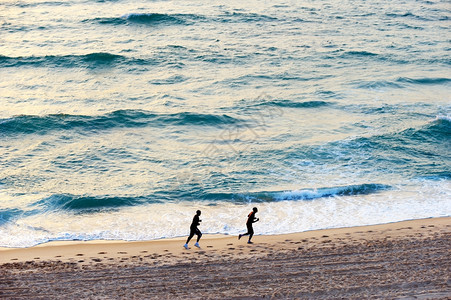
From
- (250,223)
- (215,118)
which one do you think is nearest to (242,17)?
(215,118)

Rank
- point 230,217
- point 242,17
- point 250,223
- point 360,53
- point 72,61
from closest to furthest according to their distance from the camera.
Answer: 1. point 250,223
2. point 230,217
3. point 72,61
4. point 360,53
5. point 242,17

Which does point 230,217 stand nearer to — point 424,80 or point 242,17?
point 424,80

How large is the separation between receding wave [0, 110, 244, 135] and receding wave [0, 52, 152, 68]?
6679mm

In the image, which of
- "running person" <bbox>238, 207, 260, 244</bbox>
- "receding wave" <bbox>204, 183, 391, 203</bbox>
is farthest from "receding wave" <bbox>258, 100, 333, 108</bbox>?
"running person" <bbox>238, 207, 260, 244</bbox>

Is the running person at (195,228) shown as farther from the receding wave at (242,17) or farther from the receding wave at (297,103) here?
the receding wave at (242,17)

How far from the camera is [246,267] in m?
11.6

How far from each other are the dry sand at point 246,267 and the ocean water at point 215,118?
1.00 meters

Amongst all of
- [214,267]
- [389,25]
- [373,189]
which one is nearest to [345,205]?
[373,189]

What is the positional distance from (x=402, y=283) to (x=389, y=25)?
28.8 metres

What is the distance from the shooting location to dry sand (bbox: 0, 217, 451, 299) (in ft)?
34.5

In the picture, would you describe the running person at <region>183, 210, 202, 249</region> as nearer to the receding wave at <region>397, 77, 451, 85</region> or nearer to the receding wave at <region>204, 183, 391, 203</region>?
the receding wave at <region>204, 183, 391, 203</region>

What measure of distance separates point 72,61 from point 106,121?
818 centimetres

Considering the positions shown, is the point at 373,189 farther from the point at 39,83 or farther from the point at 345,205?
the point at 39,83

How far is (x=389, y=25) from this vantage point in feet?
118
